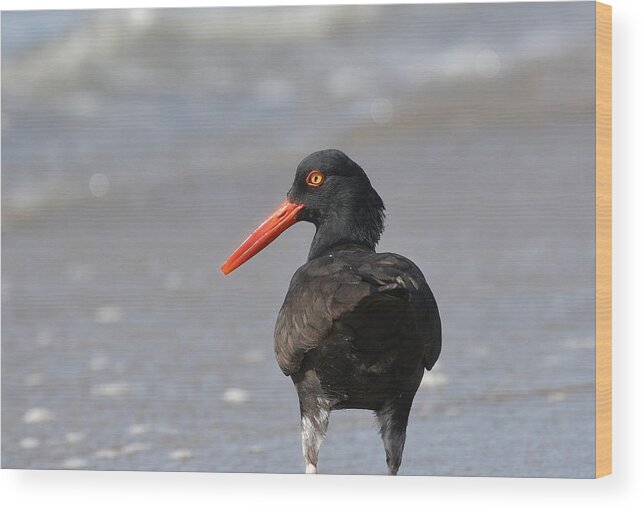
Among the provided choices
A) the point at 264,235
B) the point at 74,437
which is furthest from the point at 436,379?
the point at 74,437

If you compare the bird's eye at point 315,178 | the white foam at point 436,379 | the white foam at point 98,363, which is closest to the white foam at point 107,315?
the white foam at point 98,363

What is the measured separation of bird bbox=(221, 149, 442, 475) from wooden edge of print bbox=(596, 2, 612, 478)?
28.5 inches

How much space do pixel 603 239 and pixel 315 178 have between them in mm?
1322

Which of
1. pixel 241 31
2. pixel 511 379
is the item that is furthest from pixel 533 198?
pixel 241 31

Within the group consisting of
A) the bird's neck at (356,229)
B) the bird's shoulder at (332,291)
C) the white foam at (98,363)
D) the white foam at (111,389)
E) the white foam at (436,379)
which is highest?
the bird's neck at (356,229)

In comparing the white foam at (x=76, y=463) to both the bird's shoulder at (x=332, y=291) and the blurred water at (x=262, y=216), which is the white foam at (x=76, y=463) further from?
the bird's shoulder at (x=332, y=291)

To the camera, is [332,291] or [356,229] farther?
[356,229]

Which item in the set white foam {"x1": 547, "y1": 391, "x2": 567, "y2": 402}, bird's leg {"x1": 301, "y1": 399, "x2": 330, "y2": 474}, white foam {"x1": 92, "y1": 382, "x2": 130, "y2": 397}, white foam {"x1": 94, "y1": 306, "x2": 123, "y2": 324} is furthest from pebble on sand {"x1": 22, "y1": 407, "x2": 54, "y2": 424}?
white foam {"x1": 547, "y1": 391, "x2": 567, "y2": 402}

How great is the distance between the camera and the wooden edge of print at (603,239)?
19.2 feet

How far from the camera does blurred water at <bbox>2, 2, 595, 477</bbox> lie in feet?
19.4

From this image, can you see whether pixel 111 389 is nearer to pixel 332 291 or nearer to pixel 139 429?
pixel 139 429

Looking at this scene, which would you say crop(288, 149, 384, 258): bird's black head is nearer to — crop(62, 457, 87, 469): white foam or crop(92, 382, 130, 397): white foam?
crop(92, 382, 130, 397): white foam

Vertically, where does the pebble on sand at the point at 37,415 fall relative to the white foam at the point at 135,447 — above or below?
above

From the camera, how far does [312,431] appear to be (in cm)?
604
